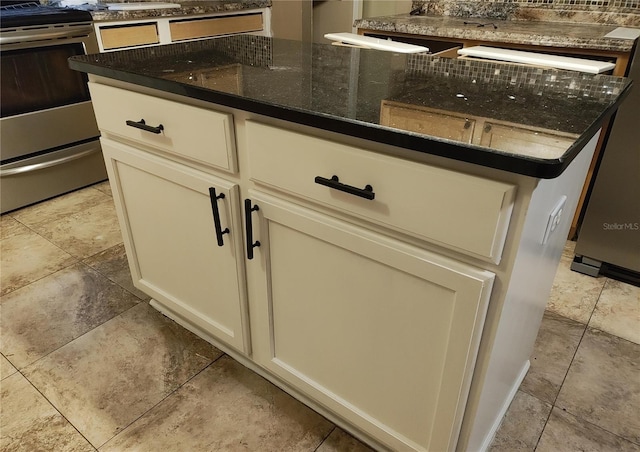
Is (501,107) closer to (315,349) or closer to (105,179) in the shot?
(315,349)

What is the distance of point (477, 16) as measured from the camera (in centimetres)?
284

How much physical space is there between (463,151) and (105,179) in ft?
8.65

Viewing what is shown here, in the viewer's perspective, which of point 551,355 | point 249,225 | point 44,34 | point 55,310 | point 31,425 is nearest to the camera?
point 249,225

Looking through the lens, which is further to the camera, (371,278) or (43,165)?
(43,165)

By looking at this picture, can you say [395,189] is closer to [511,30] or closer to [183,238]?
[183,238]

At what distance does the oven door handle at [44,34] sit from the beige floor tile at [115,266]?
3.44ft

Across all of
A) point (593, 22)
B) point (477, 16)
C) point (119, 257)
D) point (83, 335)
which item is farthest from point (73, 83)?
point (593, 22)

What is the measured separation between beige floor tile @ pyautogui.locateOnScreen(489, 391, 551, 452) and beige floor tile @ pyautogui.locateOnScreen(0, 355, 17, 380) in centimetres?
→ 149

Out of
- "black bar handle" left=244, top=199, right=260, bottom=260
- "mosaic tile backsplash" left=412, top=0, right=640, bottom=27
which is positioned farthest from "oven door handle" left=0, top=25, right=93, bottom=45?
"mosaic tile backsplash" left=412, top=0, right=640, bottom=27

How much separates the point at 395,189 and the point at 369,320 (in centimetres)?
33

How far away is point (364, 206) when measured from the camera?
0.91 meters

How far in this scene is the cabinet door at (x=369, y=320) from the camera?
90 cm

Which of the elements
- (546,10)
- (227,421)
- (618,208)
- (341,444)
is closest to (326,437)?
(341,444)

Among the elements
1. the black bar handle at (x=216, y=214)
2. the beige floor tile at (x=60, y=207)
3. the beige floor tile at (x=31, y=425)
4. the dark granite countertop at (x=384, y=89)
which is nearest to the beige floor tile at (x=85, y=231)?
the beige floor tile at (x=60, y=207)
